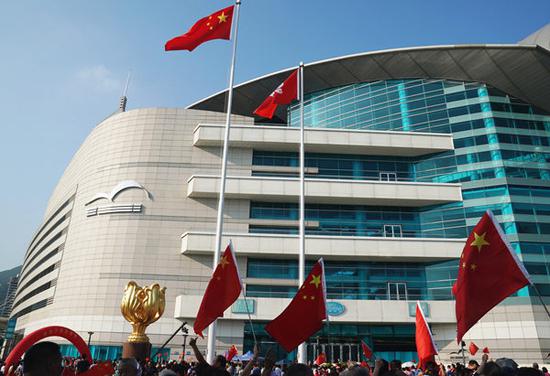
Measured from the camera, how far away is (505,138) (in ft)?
123

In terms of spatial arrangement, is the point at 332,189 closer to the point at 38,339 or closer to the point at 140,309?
the point at 140,309

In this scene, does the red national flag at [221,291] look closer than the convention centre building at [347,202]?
Yes

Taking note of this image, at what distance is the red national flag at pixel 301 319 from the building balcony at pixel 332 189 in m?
26.5

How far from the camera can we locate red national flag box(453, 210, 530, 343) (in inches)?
288

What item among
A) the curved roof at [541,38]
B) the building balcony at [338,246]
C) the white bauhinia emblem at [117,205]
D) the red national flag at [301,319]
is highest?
the curved roof at [541,38]

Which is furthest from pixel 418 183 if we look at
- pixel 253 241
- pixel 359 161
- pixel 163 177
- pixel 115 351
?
pixel 115 351

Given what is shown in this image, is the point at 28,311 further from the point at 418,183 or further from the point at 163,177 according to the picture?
the point at 418,183

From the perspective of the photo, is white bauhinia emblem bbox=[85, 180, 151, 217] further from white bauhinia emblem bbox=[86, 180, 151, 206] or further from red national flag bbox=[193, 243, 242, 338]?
red national flag bbox=[193, 243, 242, 338]

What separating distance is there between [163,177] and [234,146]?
722 cm

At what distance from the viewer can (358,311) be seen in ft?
110

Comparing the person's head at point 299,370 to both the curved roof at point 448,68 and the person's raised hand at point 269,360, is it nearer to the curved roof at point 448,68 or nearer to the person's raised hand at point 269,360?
the person's raised hand at point 269,360

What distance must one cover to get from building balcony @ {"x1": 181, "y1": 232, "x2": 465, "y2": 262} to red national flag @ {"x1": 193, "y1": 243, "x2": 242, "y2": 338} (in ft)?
77.4

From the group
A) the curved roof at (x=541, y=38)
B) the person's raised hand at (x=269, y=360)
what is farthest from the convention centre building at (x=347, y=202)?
the person's raised hand at (x=269, y=360)

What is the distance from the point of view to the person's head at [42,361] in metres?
2.96
